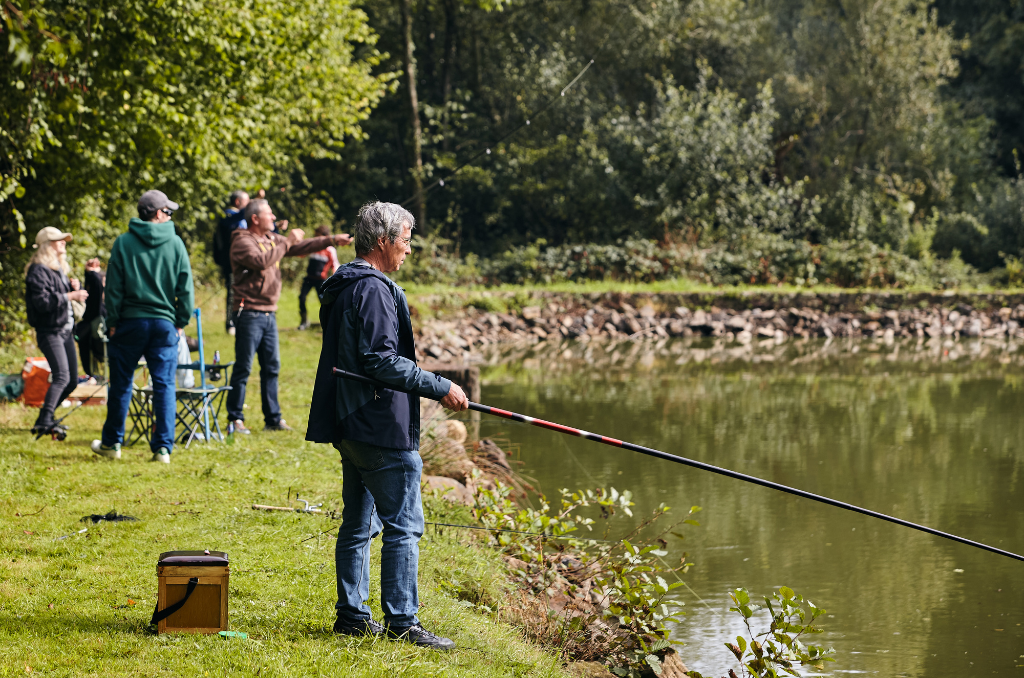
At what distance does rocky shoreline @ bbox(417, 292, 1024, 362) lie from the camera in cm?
2219

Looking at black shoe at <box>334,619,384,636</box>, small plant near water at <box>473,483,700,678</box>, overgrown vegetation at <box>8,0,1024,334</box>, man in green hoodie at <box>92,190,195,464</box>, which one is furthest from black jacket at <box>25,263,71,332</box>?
overgrown vegetation at <box>8,0,1024,334</box>

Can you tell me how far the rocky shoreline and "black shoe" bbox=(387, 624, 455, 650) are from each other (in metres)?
17.0

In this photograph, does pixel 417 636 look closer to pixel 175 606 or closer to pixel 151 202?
pixel 175 606

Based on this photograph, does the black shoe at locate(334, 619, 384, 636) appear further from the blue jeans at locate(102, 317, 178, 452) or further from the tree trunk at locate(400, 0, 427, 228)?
the tree trunk at locate(400, 0, 427, 228)

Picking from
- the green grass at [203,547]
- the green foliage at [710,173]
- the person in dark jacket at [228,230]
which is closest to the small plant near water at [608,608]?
the green grass at [203,547]

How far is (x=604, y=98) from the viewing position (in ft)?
95.9

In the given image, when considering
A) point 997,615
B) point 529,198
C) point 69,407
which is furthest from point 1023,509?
point 529,198

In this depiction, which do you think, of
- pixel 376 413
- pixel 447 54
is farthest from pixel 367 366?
pixel 447 54

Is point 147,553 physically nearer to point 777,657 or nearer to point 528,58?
point 777,657

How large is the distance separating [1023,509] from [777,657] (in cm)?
472

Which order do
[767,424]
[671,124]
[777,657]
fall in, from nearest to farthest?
[777,657]
[767,424]
[671,124]

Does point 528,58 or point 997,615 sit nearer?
point 997,615

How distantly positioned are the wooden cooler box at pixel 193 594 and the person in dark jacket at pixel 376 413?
47 cm

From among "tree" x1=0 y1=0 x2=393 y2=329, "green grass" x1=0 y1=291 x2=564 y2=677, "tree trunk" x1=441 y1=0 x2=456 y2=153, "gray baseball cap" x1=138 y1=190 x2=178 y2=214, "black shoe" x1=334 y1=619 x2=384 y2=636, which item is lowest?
"green grass" x1=0 y1=291 x2=564 y2=677
